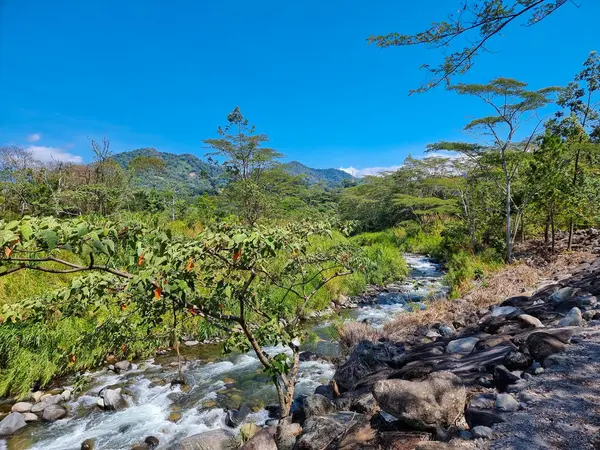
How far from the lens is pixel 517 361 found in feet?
9.16

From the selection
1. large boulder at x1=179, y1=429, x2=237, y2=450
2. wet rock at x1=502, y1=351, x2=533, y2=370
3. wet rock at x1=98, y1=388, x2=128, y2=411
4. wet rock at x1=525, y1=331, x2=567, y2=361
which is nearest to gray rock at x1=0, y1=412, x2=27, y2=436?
wet rock at x1=98, y1=388, x2=128, y2=411

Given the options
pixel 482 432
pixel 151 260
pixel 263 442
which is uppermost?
pixel 151 260

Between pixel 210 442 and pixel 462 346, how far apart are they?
133 inches

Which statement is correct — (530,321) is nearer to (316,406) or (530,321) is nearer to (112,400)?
(316,406)

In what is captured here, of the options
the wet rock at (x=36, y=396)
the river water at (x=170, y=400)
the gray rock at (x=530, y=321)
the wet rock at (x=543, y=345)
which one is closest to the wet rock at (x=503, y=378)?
the wet rock at (x=543, y=345)

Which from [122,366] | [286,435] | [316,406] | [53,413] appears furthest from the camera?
[122,366]

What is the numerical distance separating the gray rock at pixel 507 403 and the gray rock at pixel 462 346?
1.76m

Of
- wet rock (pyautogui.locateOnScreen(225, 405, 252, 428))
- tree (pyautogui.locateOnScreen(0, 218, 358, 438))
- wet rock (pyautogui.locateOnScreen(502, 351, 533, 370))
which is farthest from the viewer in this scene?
wet rock (pyautogui.locateOnScreen(225, 405, 252, 428))

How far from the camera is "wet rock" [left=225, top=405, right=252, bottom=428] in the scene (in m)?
4.33

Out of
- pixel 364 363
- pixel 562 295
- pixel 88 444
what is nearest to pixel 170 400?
pixel 88 444

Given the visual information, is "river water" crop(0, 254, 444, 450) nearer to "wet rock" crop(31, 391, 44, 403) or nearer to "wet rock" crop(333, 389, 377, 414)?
"wet rock" crop(31, 391, 44, 403)

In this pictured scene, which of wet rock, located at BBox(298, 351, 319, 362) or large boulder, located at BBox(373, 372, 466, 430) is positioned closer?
large boulder, located at BBox(373, 372, 466, 430)

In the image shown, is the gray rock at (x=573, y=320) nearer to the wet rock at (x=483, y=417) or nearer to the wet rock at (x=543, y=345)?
the wet rock at (x=543, y=345)

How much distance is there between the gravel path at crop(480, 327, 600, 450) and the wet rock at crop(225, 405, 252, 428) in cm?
343
